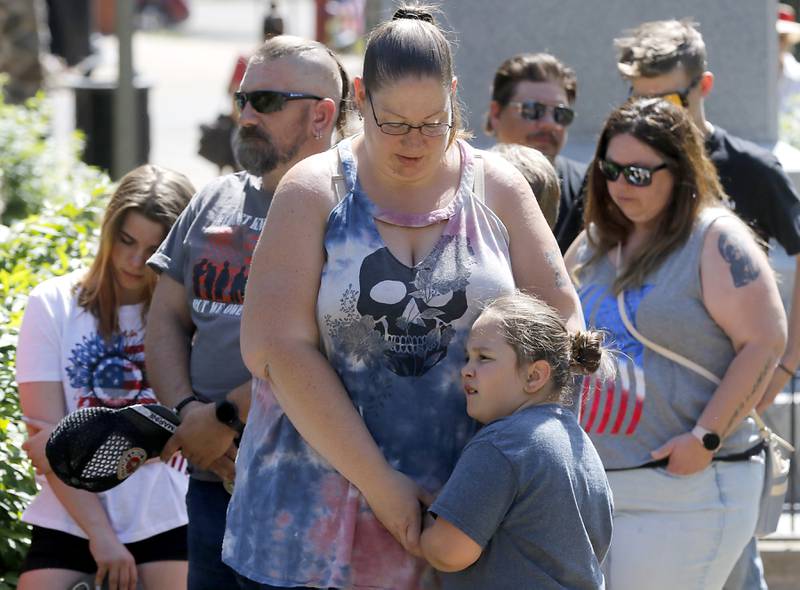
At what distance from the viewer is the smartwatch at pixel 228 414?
357 centimetres

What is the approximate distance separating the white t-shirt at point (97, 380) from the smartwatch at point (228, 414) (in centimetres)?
57

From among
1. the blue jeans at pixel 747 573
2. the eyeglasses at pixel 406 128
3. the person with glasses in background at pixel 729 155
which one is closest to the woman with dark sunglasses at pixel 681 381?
the blue jeans at pixel 747 573

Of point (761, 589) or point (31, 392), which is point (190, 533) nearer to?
point (31, 392)

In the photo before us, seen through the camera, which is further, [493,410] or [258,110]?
[258,110]

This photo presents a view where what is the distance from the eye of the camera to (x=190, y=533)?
12.2 feet

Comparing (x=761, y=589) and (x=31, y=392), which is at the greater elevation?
(x=31, y=392)

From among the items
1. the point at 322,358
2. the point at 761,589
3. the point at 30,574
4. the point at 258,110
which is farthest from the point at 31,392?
the point at 761,589

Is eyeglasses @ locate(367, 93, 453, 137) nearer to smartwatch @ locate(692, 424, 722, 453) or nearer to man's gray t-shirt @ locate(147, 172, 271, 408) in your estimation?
man's gray t-shirt @ locate(147, 172, 271, 408)

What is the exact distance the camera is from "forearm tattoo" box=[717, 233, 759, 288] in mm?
4012

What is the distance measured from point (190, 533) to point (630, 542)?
4.23ft

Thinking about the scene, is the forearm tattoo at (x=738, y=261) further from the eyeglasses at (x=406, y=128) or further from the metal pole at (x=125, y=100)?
the metal pole at (x=125, y=100)

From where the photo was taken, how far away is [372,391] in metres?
2.85

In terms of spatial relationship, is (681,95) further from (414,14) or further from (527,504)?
(527,504)

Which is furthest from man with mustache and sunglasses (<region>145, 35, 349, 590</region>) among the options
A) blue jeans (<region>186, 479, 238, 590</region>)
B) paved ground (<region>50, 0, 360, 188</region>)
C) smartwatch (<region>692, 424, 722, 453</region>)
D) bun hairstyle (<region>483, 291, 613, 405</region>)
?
paved ground (<region>50, 0, 360, 188</region>)
